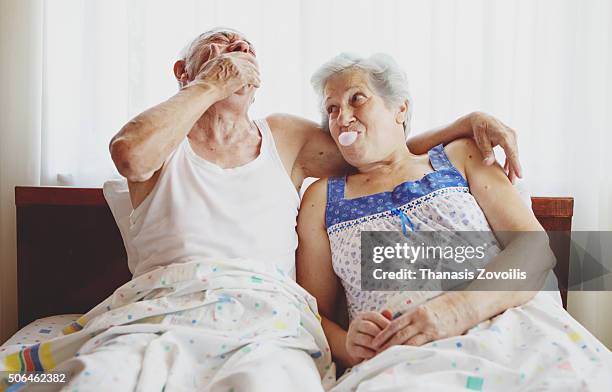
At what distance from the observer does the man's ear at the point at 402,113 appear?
166 cm

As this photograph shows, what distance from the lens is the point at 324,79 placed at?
1647mm

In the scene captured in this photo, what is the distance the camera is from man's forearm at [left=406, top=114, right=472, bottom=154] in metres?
1.65

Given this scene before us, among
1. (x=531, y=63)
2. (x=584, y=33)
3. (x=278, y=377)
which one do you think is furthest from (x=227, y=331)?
(x=584, y=33)

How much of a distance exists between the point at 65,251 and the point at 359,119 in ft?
3.28

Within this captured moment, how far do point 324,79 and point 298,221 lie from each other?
14.3 inches

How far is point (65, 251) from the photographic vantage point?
77.3 inches

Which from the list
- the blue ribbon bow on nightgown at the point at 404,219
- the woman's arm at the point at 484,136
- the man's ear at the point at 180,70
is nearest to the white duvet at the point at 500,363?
the blue ribbon bow on nightgown at the point at 404,219

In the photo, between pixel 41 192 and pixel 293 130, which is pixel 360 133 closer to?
pixel 293 130

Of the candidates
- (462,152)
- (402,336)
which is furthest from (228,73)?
(402,336)

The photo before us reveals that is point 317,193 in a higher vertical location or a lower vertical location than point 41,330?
higher

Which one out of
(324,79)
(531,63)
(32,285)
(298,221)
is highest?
(531,63)

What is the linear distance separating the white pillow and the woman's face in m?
0.55

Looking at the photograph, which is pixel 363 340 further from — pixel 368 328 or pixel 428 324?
pixel 428 324

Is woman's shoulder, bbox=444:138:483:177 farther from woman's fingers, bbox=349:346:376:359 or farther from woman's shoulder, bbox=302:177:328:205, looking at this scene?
woman's fingers, bbox=349:346:376:359
